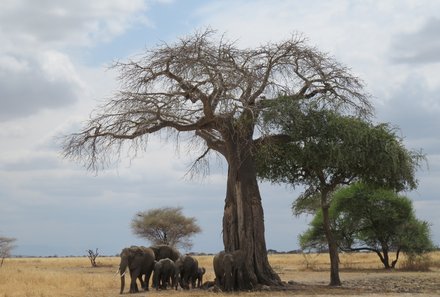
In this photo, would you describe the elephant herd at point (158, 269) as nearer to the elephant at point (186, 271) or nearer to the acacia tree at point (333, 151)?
the elephant at point (186, 271)

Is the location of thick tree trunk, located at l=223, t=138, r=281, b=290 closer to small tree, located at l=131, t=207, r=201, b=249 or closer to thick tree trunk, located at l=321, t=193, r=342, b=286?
thick tree trunk, located at l=321, t=193, r=342, b=286

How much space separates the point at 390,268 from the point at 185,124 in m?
22.5

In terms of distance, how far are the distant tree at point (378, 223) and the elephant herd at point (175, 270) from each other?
17.8 meters

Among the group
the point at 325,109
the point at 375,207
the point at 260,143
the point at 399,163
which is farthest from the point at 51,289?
the point at 375,207

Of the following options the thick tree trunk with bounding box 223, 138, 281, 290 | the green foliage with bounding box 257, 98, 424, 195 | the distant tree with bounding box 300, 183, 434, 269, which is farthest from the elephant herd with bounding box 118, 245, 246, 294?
the distant tree with bounding box 300, 183, 434, 269

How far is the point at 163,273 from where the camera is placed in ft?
79.7

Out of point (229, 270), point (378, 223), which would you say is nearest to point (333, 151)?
point (229, 270)

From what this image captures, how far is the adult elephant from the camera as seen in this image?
2172cm

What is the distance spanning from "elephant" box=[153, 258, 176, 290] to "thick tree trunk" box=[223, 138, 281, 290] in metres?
2.29

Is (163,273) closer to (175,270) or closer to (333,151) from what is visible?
(175,270)

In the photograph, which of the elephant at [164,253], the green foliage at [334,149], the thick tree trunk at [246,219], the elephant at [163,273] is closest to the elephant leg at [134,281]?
the elephant at [163,273]

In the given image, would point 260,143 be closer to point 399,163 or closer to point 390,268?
point 399,163

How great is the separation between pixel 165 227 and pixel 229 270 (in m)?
37.9

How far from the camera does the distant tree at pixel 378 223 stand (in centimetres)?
4122
